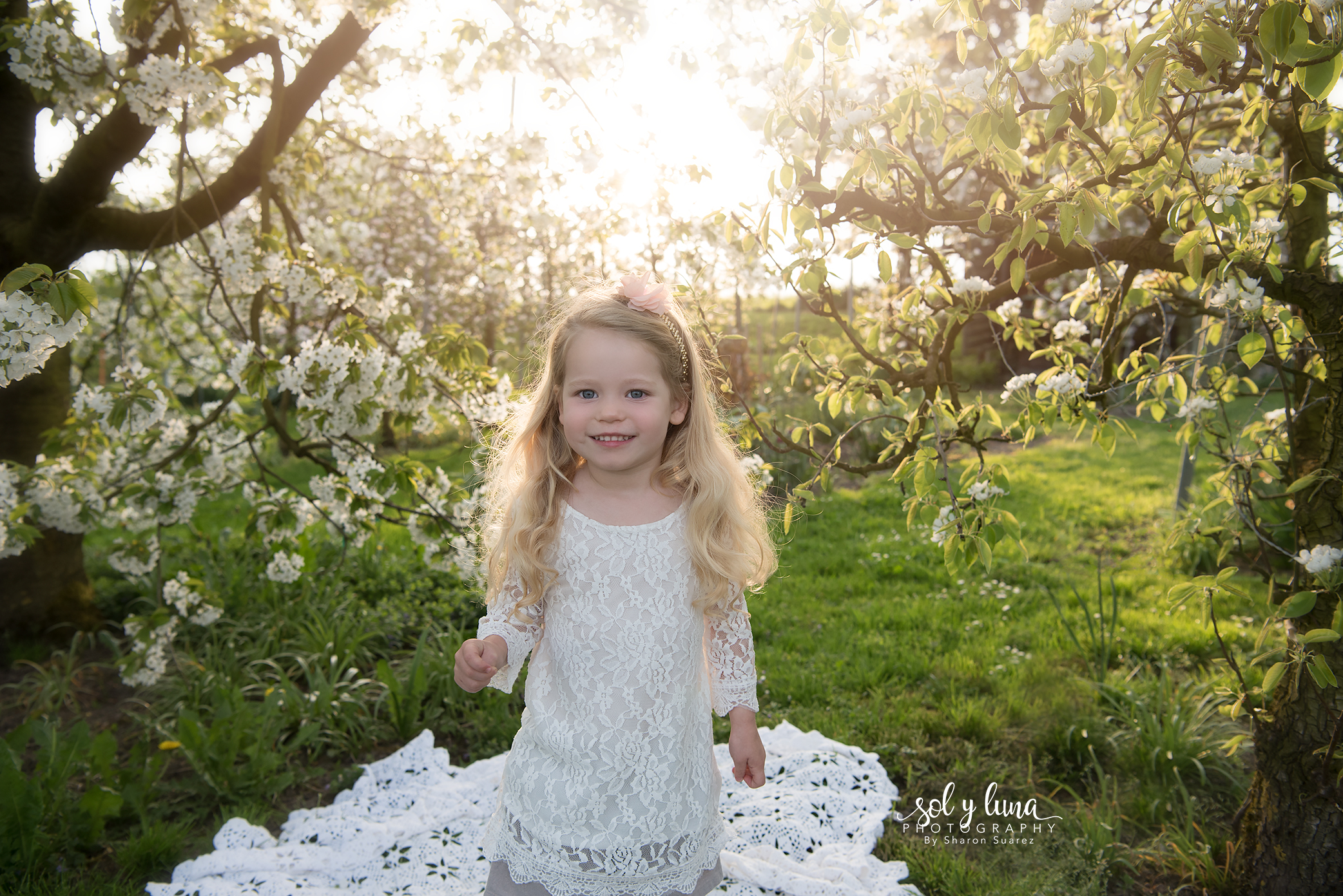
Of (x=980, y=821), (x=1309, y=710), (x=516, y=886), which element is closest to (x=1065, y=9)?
(x=1309, y=710)

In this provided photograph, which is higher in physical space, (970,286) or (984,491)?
(970,286)

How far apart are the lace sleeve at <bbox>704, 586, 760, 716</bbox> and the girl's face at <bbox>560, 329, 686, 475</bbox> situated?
420mm

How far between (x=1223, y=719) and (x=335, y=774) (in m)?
3.10

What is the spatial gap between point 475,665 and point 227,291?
2534 mm

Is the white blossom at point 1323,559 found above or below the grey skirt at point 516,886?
above

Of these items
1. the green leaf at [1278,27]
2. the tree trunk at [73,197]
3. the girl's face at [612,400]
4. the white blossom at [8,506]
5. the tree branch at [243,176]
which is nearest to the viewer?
the green leaf at [1278,27]

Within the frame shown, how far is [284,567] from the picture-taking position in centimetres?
312

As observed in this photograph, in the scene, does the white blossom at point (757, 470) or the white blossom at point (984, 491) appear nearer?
the white blossom at point (984, 491)

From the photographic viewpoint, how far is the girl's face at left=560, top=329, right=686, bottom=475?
1638 mm

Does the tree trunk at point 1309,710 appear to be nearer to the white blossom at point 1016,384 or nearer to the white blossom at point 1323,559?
the white blossom at point 1323,559

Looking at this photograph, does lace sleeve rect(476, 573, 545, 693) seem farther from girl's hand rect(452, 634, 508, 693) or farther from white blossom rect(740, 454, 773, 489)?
white blossom rect(740, 454, 773, 489)

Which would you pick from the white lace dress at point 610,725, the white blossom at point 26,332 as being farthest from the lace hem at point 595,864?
the white blossom at point 26,332

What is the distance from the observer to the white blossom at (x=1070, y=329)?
2131 millimetres

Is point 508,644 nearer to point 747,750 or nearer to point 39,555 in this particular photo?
point 747,750
